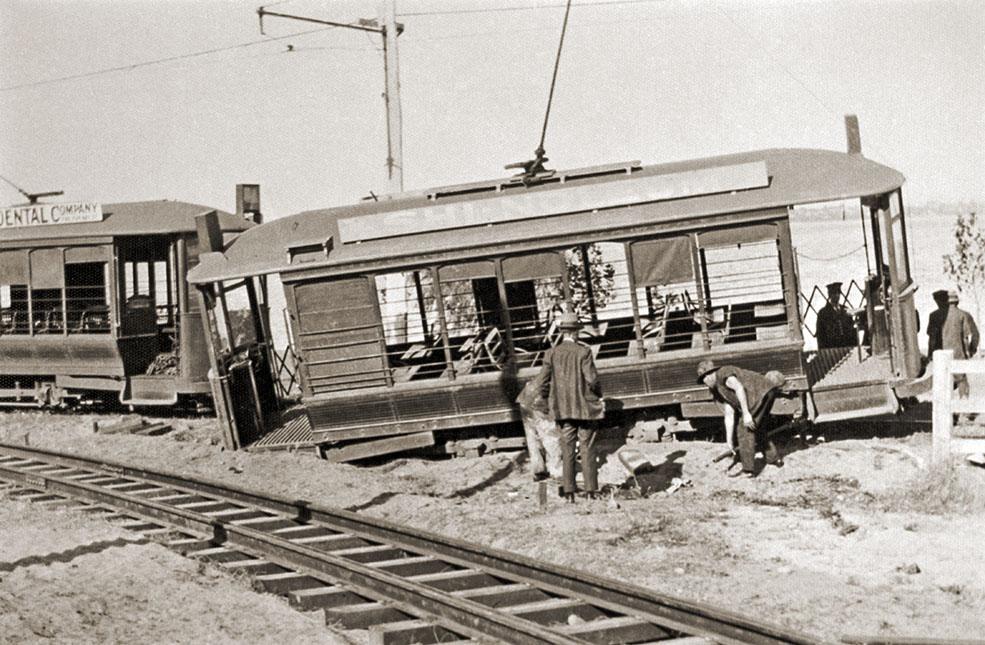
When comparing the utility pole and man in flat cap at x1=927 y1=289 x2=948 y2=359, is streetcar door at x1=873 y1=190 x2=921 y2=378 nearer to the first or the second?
man in flat cap at x1=927 y1=289 x2=948 y2=359

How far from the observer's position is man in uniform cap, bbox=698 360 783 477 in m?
11.1

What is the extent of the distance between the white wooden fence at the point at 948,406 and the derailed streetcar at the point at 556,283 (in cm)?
148

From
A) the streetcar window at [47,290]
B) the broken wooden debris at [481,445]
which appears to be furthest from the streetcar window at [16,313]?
the broken wooden debris at [481,445]

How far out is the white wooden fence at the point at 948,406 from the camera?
33.3 feet

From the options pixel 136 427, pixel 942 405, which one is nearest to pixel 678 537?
pixel 942 405

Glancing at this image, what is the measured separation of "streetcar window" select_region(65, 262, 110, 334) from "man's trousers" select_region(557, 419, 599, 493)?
9766mm

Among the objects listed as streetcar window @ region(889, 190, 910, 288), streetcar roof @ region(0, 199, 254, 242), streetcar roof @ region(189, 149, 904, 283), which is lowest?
streetcar window @ region(889, 190, 910, 288)

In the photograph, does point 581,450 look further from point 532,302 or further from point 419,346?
point 419,346

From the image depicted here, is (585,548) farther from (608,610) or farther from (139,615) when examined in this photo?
(139,615)

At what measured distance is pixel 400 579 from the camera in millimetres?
7512

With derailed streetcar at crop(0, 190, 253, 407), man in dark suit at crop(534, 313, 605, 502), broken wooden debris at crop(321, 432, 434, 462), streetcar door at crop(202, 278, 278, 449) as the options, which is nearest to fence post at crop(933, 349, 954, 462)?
man in dark suit at crop(534, 313, 605, 502)

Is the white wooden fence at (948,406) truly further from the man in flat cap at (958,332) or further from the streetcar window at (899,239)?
the man in flat cap at (958,332)

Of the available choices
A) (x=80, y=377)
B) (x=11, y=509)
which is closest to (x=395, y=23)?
(x=80, y=377)

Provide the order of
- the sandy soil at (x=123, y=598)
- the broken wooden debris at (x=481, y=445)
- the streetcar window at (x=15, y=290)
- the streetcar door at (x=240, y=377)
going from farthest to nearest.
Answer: the streetcar window at (x=15, y=290), the streetcar door at (x=240, y=377), the broken wooden debris at (x=481, y=445), the sandy soil at (x=123, y=598)
